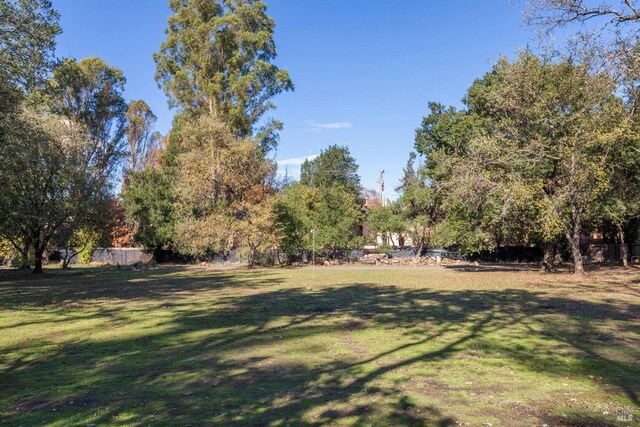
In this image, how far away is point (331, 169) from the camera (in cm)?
7438

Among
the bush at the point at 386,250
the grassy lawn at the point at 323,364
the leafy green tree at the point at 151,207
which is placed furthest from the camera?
the bush at the point at 386,250

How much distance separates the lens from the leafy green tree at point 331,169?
74.2 metres

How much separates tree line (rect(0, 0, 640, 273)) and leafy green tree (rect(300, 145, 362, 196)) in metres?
16.8

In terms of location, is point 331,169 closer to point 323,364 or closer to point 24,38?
point 24,38

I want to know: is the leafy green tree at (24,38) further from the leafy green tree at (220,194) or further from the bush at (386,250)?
the bush at (386,250)

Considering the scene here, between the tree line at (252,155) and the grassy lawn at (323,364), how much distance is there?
8.01 meters

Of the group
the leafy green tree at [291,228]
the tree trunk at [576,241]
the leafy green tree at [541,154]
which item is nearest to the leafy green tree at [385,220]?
the leafy green tree at [291,228]

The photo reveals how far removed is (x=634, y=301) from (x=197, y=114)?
35213 millimetres

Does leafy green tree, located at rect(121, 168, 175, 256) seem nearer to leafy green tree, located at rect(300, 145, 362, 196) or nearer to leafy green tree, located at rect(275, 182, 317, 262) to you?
leafy green tree, located at rect(275, 182, 317, 262)

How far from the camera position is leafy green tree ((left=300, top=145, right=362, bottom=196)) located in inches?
2923

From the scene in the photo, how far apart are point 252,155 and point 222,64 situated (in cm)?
1065

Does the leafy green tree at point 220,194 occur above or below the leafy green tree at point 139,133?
below

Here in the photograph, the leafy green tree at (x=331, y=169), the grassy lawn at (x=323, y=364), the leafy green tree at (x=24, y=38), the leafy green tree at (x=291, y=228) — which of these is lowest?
the grassy lawn at (x=323, y=364)

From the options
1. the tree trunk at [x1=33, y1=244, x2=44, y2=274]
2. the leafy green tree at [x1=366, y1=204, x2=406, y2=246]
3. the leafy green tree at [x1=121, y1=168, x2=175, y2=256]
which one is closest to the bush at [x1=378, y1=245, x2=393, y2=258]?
the leafy green tree at [x1=366, y1=204, x2=406, y2=246]
